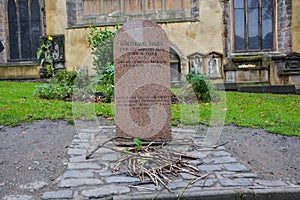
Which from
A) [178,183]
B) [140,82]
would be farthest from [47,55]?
[178,183]

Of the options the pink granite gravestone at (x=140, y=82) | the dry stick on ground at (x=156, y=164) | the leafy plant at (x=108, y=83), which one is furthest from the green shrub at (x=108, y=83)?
the dry stick on ground at (x=156, y=164)

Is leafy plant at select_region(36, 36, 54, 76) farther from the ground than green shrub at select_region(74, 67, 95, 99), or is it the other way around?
leafy plant at select_region(36, 36, 54, 76)

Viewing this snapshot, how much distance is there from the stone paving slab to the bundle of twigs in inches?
3.3

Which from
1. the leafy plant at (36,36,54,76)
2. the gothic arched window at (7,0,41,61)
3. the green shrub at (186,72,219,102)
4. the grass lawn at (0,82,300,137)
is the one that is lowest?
the grass lawn at (0,82,300,137)

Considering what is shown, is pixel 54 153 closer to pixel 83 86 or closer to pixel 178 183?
pixel 178 183

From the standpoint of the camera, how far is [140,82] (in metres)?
4.61

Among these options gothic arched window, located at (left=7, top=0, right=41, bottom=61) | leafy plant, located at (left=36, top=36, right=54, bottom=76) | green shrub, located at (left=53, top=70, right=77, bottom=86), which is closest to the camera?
green shrub, located at (left=53, top=70, right=77, bottom=86)

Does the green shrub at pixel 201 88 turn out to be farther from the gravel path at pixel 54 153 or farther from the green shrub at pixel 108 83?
the gravel path at pixel 54 153

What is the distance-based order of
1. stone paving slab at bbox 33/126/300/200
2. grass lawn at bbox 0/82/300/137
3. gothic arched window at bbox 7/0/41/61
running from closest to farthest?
stone paving slab at bbox 33/126/300/200 < grass lawn at bbox 0/82/300/137 < gothic arched window at bbox 7/0/41/61

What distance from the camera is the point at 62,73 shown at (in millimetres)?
9578

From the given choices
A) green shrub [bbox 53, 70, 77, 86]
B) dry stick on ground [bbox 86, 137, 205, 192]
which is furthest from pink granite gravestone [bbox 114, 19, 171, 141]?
green shrub [bbox 53, 70, 77, 86]

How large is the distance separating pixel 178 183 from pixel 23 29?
16135 millimetres

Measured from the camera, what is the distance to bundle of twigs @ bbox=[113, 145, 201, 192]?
322 cm

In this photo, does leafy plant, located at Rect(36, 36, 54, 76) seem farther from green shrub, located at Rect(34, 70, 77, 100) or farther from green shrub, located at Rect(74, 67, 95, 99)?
green shrub, located at Rect(74, 67, 95, 99)
